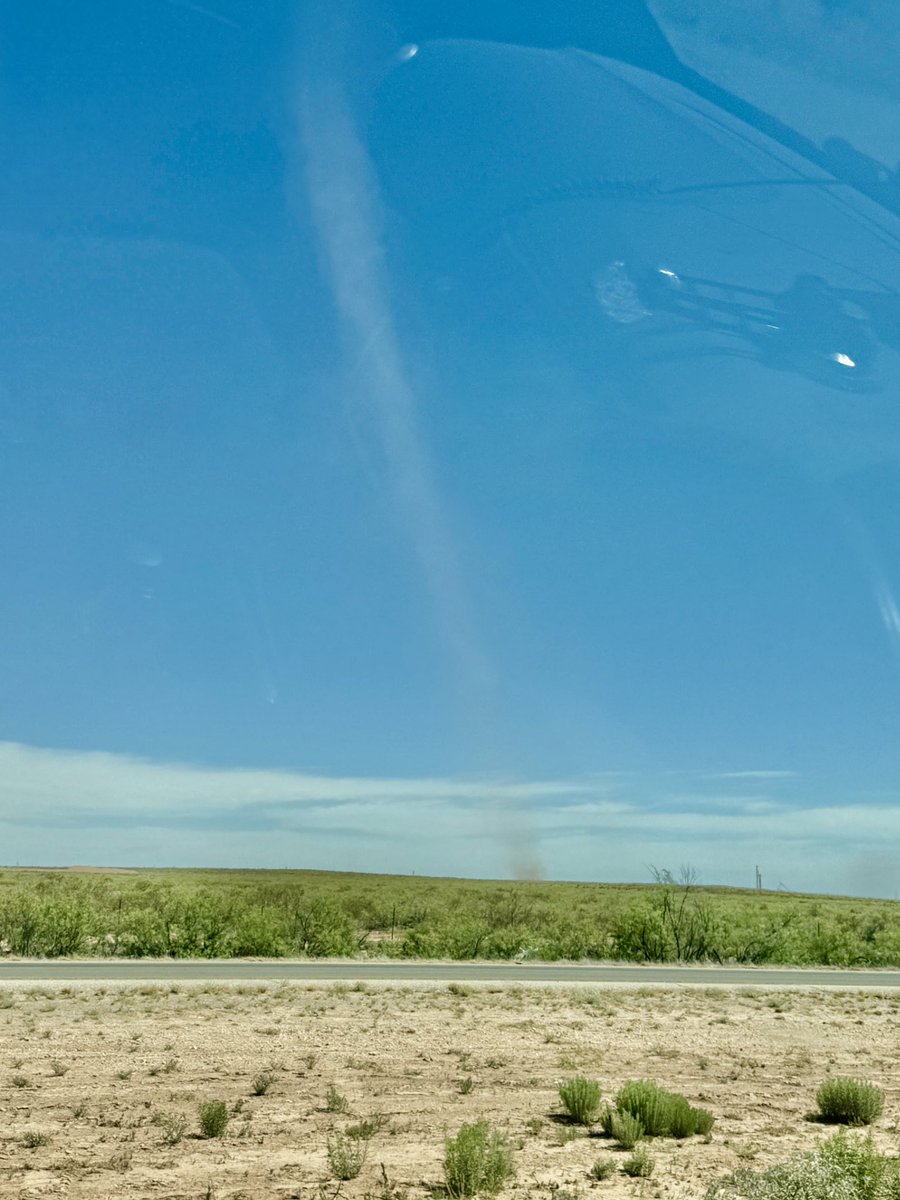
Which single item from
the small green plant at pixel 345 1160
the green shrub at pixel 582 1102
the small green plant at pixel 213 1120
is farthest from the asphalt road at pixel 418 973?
the small green plant at pixel 345 1160

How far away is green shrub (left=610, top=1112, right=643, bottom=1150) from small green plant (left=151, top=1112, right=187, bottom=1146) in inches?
190

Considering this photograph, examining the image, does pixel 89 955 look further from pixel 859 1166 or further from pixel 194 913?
pixel 859 1166

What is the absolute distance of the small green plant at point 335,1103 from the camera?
14.1m

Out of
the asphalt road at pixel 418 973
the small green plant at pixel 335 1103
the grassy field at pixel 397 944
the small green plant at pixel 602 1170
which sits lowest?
the small green plant at pixel 602 1170

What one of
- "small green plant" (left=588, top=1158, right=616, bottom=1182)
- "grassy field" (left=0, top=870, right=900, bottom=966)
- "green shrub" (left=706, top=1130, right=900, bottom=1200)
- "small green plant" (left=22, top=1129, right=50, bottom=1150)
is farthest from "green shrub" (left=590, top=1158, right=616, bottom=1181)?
"grassy field" (left=0, top=870, right=900, bottom=966)

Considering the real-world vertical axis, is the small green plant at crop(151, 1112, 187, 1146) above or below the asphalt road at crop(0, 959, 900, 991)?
below

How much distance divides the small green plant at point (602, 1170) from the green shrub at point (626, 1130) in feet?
3.62

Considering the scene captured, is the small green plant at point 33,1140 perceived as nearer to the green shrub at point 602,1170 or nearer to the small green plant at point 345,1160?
the small green plant at point 345,1160

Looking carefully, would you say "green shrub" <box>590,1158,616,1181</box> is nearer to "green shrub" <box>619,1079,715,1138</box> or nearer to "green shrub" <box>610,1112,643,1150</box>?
"green shrub" <box>610,1112,643,1150</box>

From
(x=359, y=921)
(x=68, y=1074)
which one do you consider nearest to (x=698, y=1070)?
(x=68, y=1074)

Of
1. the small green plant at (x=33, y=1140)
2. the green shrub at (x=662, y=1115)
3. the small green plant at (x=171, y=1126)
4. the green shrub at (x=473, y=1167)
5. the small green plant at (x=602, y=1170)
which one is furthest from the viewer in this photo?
the green shrub at (x=662, y=1115)

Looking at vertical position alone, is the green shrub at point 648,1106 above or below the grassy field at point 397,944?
below

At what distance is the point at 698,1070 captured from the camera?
59.3ft

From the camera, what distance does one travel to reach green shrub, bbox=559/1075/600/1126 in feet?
45.3
